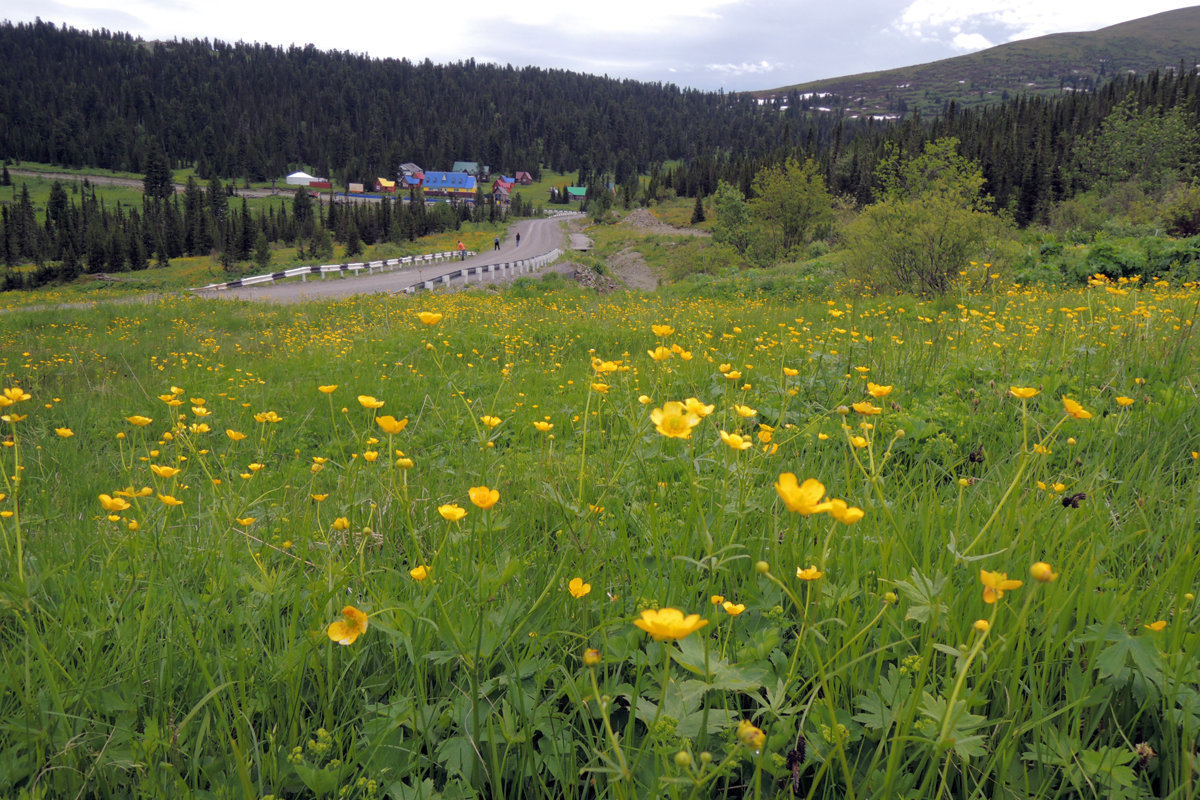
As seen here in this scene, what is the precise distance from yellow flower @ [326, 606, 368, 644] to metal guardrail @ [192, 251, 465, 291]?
1078 inches

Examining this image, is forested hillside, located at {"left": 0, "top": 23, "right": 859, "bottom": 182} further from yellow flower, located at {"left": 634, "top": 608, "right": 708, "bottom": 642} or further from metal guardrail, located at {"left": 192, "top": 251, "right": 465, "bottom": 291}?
yellow flower, located at {"left": 634, "top": 608, "right": 708, "bottom": 642}

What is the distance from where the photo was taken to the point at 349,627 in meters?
1.23

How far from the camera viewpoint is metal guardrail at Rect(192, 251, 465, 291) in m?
26.3

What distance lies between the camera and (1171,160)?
140ft

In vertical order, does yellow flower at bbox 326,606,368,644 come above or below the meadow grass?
above

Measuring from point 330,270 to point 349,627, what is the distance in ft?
112

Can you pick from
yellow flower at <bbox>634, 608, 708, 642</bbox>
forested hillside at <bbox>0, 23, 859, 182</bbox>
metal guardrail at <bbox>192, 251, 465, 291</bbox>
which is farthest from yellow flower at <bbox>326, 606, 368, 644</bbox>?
forested hillside at <bbox>0, 23, 859, 182</bbox>

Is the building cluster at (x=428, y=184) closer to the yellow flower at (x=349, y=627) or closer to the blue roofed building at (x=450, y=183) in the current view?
the blue roofed building at (x=450, y=183)

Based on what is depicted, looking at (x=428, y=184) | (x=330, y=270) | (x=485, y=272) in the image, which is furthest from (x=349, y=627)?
(x=428, y=184)

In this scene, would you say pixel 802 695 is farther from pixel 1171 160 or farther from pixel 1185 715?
pixel 1171 160

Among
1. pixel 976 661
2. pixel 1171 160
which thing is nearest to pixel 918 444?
pixel 976 661

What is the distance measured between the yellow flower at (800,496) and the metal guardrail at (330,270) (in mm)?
27993

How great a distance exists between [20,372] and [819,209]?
1451 inches

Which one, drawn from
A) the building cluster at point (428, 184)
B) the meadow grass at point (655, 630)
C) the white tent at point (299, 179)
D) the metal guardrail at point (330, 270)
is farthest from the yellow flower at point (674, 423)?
the white tent at point (299, 179)
